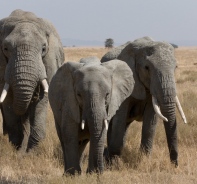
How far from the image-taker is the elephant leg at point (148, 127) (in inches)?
282

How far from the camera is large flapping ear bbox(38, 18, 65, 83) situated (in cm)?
713

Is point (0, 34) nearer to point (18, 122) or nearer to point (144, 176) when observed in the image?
point (18, 122)

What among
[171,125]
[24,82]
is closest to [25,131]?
[24,82]

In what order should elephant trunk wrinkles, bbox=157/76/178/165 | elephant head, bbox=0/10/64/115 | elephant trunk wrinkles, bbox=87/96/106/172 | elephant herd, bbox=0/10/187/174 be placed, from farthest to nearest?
elephant head, bbox=0/10/64/115 → elephant trunk wrinkles, bbox=157/76/178/165 → elephant herd, bbox=0/10/187/174 → elephant trunk wrinkles, bbox=87/96/106/172

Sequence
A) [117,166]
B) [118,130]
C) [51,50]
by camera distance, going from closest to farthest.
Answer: [117,166]
[118,130]
[51,50]

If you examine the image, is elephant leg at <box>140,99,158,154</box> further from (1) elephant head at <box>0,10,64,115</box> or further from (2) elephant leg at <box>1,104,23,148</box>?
(2) elephant leg at <box>1,104,23,148</box>

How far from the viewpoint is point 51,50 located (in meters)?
7.24

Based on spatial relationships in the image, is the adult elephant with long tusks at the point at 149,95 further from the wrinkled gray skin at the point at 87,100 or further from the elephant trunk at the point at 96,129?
the elephant trunk at the point at 96,129

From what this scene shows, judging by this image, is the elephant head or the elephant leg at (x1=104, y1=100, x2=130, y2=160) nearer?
the elephant head

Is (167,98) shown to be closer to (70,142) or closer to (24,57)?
(70,142)

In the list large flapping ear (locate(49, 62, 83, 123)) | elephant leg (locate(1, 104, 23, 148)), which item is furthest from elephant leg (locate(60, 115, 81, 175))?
elephant leg (locate(1, 104, 23, 148))

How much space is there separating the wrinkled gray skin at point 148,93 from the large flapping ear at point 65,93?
4.82 feet

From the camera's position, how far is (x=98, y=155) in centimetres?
505

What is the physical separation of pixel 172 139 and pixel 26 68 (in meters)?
2.20
